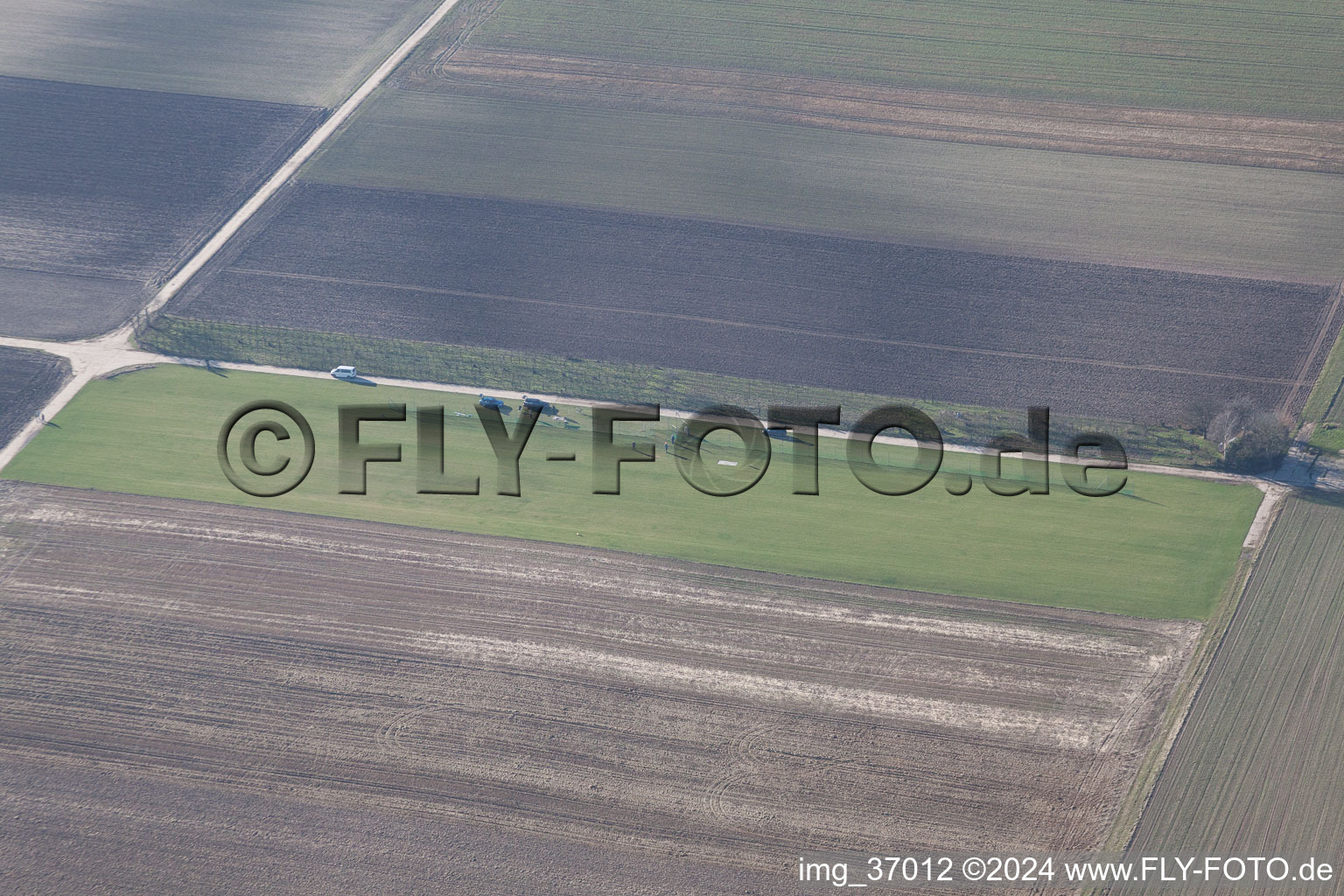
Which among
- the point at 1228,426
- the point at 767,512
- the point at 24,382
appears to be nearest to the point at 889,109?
the point at 1228,426

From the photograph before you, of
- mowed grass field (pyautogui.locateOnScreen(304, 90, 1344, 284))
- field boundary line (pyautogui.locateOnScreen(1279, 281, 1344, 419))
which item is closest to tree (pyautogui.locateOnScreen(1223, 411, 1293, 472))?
field boundary line (pyautogui.locateOnScreen(1279, 281, 1344, 419))

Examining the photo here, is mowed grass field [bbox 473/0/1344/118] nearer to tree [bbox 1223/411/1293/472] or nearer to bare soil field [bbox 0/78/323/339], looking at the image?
bare soil field [bbox 0/78/323/339]

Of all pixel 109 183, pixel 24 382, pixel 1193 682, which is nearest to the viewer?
pixel 1193 682

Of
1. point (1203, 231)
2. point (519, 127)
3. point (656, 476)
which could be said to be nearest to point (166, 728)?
point (656, 476)

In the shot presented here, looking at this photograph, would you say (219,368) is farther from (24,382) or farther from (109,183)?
(109,183)

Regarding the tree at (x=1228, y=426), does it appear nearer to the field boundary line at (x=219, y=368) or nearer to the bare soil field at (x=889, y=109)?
the field boundary line at (x=219, y=368)
